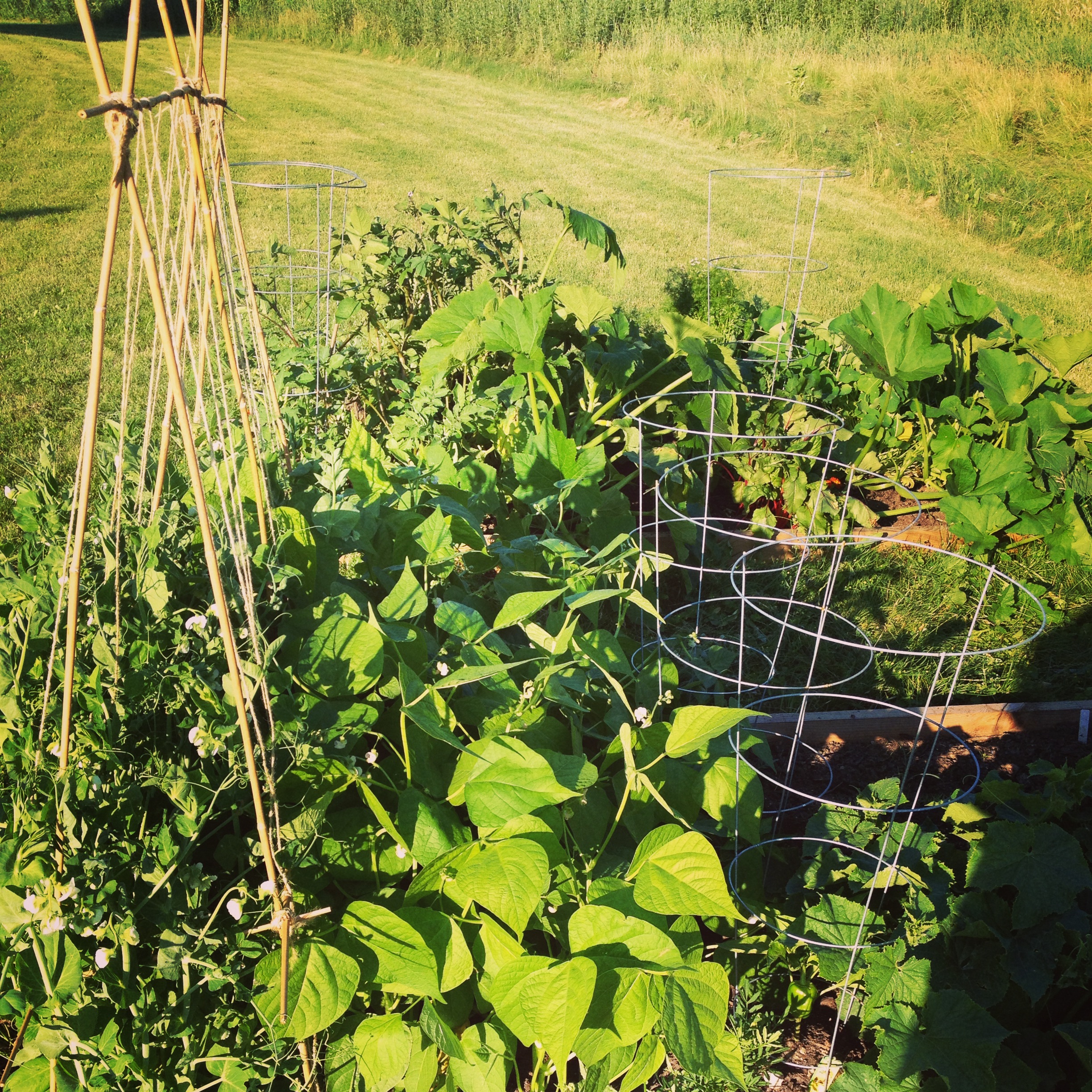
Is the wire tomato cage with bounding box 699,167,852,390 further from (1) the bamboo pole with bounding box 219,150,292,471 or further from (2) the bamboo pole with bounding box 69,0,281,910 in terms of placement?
(2) the bamboo pole with bounding box 69,0,281,910

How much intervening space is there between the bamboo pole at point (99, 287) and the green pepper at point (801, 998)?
116 centimetres

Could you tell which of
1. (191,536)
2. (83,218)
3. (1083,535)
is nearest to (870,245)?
(1083,535)

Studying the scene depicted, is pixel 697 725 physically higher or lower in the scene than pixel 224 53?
lower

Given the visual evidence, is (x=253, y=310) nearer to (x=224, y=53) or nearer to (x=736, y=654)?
(x=224, y=53)

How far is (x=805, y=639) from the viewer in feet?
8.82

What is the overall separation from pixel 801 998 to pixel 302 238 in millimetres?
6179

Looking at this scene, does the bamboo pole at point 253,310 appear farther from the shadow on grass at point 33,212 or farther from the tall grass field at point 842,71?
the tall grass field at point 842,71

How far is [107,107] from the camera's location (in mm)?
833

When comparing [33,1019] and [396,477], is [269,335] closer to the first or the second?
[396,477]

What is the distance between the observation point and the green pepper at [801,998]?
150cm

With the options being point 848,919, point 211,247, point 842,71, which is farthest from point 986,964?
point 842,71

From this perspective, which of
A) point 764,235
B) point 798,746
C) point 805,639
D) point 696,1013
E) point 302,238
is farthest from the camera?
point 764,235

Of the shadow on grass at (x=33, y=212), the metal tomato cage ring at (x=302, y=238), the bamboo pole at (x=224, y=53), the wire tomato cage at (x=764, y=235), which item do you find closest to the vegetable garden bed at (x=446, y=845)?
the bamboo pole at (x=224, y=53)

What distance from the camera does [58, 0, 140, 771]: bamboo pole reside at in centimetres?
84
